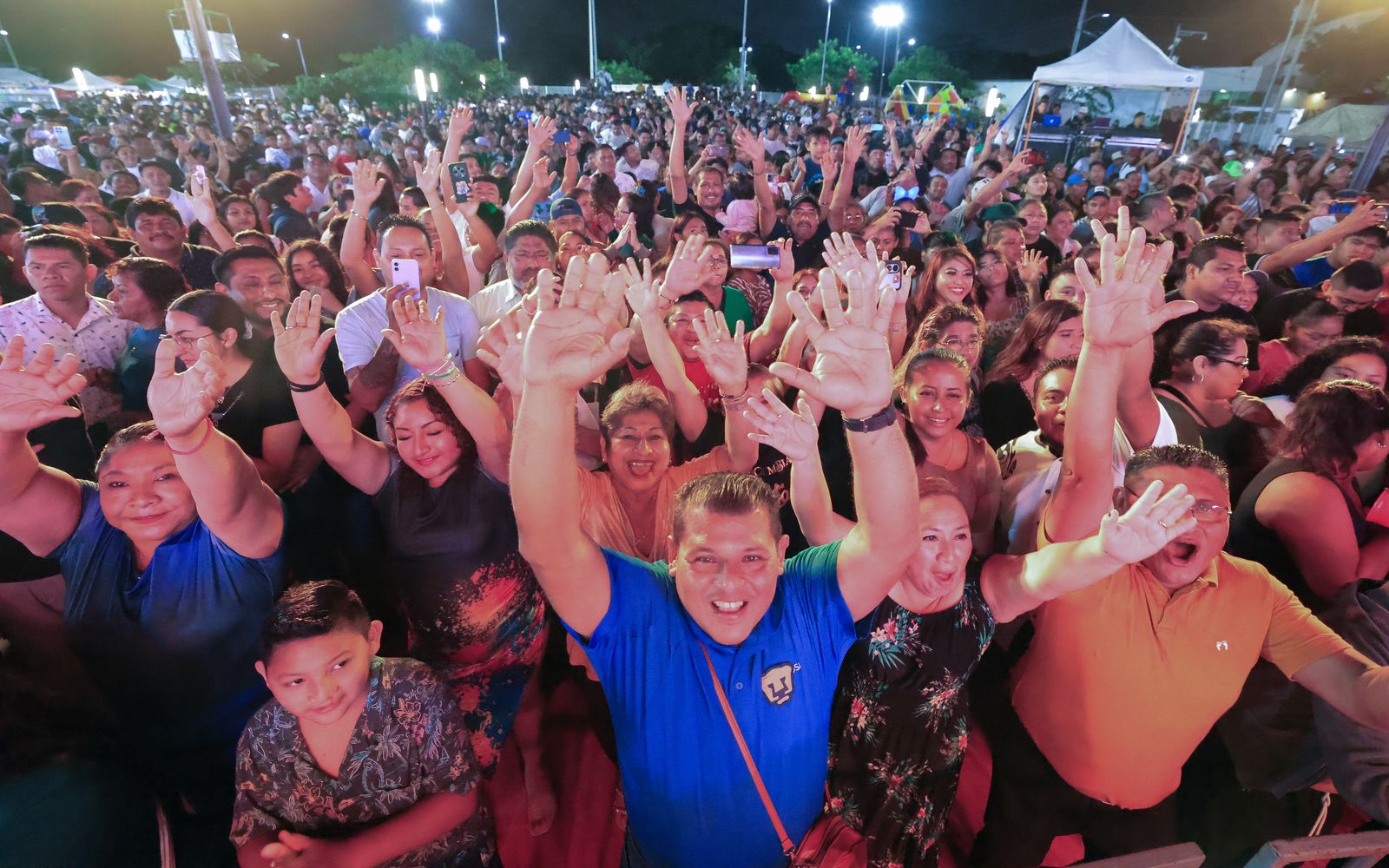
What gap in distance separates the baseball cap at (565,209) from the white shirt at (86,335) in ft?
9.10

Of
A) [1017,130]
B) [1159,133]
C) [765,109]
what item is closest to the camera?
[1017,130]

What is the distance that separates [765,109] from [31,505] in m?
27.3

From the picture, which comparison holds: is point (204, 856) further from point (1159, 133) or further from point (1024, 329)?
point (1159, 133)

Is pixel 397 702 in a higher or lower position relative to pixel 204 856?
higher

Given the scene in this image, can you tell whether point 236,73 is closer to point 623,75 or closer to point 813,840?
point 623,75

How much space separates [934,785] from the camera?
1.95 metres

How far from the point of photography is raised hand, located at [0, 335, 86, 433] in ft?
5.48

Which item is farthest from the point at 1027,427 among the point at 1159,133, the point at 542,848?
the point at 1159,133

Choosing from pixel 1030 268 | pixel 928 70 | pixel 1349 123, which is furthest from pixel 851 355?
pixel 928 70

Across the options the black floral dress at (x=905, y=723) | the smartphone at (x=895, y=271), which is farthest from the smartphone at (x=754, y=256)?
the black floral dress at (x=905, y=723)

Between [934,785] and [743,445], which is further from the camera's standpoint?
[743,445]

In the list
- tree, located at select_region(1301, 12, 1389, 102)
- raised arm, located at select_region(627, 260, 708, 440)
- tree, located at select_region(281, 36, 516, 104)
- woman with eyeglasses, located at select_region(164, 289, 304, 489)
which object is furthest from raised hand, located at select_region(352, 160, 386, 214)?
tree, located at select_region(1301, 12, 1389, 102)

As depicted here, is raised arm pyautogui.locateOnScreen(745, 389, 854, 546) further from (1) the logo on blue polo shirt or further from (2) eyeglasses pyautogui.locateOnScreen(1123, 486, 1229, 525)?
(2) eyeglasses pyautogui.locateOnScreen(1123, 486, 1229, 525)

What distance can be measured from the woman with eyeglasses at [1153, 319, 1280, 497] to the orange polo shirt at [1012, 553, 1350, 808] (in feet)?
3.52
